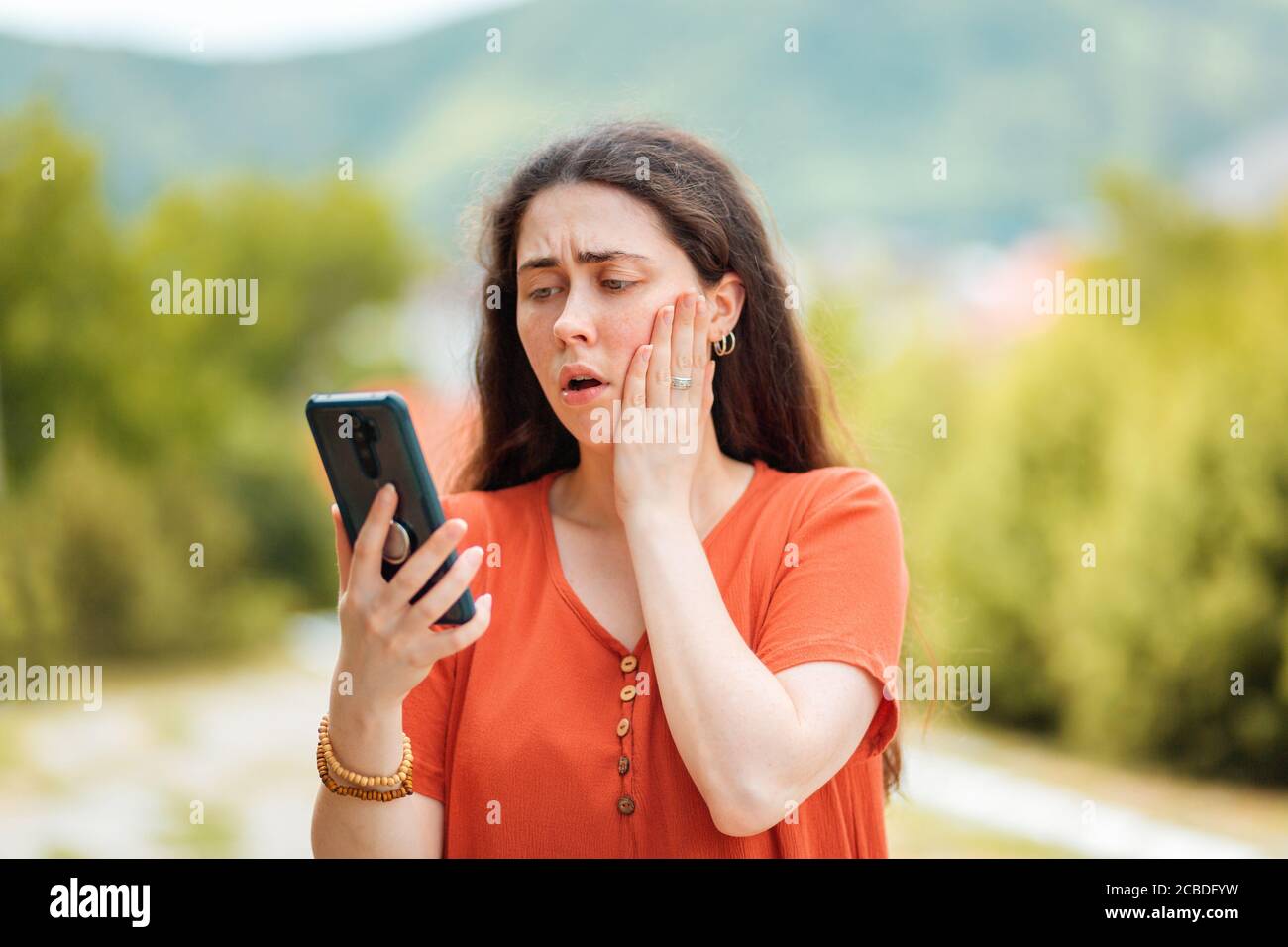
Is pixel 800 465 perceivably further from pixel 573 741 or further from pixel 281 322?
pixel 281 322

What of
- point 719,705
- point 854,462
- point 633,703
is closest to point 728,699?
point 719,705

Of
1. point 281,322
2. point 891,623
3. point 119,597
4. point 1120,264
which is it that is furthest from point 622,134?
point 281,322

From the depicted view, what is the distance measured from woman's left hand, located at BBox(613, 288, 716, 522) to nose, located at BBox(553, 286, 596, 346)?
0.23ft

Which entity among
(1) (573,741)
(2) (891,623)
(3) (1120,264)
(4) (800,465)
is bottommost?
(1) (573,741)

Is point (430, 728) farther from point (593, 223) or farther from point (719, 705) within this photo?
point (593, 223)

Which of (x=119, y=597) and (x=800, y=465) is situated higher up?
(x=800, y=465)

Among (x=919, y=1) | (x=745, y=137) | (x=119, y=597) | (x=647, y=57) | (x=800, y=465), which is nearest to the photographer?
(x=800, y=465)

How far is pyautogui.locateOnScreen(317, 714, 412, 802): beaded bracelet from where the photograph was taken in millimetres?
1556

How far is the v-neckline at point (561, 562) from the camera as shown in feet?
5.71

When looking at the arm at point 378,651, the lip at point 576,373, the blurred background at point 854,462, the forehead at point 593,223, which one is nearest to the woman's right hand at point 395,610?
the arm at point 378,651

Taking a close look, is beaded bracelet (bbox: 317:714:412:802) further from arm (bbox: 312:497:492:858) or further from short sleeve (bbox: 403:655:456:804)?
short sleeve (bbox: 403:655:456:804)

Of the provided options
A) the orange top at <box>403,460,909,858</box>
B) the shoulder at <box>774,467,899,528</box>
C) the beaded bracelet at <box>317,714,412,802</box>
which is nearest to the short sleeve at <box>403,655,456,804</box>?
the orange top at <box>403,460,909,858</box>

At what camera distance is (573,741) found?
167cm
